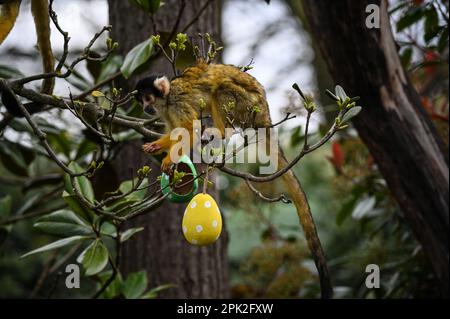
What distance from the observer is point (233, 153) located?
1377 millimetres

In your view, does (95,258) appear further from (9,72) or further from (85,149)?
(9,72)

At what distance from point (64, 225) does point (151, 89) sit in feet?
2.16

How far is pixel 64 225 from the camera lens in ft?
6.79

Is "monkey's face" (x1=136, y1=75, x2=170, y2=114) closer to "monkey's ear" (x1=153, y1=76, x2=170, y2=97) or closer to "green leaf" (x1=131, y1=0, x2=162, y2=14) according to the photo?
"monkey's ear" (x1=153, y1=76, x2=170, y2=97)

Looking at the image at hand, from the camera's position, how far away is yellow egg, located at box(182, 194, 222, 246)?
1.33 metres

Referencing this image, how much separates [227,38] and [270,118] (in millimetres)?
4678

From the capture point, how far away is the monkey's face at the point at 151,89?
5.40ft

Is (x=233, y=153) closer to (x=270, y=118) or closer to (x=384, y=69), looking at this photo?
→ (x=270, y=118)

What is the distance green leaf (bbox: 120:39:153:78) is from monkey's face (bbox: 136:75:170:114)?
33cm

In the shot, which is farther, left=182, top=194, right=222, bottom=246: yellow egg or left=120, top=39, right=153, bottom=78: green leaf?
left=120, top=39, right=153, bottom=78: green leaf

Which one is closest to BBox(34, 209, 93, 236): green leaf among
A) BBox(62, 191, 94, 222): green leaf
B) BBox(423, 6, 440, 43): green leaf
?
BBox(62, 191, 94, 222): green leaf
